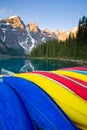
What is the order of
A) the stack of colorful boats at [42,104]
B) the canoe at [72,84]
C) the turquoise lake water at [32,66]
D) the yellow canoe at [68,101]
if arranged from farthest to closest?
the turquoise lake water at [32,66] < the canoe at [72,84] < the yellow canoe at [68,101] < the stack of colorful boats at [42,104]

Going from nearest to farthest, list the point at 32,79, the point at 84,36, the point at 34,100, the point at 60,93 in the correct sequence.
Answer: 1. the point at 34,100
2. the point at 60,93
3. the point at 32,79
4. the point at 84,36

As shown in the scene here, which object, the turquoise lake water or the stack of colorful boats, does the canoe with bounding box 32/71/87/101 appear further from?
the turquoise lake water

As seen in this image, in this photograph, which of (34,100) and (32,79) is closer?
(34,100)

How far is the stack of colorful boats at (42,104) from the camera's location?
4.50m

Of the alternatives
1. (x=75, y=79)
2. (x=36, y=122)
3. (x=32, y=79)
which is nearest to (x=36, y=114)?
(x=36, y=122)

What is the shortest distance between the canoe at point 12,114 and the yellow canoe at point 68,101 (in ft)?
2.40

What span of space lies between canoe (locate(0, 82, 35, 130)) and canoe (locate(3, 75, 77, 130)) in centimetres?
12

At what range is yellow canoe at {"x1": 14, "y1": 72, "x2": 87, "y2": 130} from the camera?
494 centimetres

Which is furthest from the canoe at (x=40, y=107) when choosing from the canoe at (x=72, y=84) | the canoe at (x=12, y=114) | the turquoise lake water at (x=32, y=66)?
the turquoise lake water at (x=32, y=66)

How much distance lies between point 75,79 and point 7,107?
2.19 metres

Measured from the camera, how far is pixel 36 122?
465 cm

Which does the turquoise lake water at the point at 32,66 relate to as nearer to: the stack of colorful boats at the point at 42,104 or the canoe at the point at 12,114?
the stack of colorful boats at the point at 42,104

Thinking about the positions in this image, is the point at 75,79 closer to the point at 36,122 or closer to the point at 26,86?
the point at 26,86

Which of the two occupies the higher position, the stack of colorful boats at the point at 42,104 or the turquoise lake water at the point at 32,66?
the stack of colorful boats at the point at 42,104
